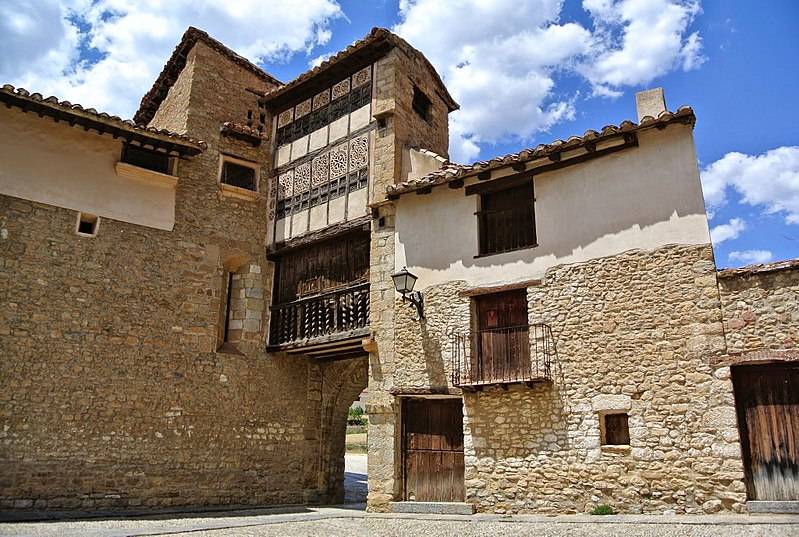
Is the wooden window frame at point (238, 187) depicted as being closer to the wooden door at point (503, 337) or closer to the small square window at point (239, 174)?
the small square window at point (239, 174)

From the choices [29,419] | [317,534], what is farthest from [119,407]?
[317,534]

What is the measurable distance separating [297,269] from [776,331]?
8931 mm

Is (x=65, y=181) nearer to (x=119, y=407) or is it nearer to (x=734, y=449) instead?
(x=119, y=407)

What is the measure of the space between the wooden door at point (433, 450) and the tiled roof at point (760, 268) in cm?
455

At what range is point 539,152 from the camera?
33.4 feet

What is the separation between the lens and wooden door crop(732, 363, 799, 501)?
25.9 ft

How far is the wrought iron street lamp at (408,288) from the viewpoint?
35.8 feet

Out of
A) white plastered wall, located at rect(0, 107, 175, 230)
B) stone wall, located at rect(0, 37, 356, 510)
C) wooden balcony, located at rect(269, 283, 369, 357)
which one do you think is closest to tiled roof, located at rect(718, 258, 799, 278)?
wooden balcony, located at rect(269, 283, 369, 357)

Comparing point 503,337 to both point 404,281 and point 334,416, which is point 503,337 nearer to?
point 404,281

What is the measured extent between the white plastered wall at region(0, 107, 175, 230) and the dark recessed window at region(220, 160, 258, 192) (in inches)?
56.9

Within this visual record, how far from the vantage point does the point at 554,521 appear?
8.22 meters

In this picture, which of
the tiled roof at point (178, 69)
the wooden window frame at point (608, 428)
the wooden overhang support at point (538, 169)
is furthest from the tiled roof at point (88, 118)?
the wooden window frame at point (608, 428)

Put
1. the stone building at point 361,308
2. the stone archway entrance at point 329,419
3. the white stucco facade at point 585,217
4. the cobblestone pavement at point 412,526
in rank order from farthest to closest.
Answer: the stone archway entrance at point 329,419 < the white stucco facade at point 585,217 < the stone building at point 361,308 < the cobblestone pavement at point 412,526

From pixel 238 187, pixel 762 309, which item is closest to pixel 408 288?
pixel 238 187
